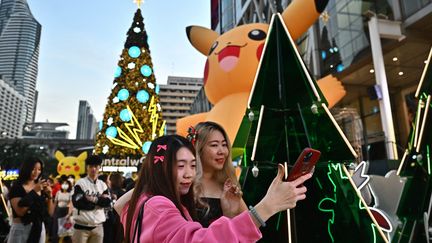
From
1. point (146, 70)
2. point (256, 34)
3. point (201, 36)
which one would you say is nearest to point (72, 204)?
point (256, 34)

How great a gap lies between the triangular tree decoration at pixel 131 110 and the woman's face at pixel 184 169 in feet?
45.6

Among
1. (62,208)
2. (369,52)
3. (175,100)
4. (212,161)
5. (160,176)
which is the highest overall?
(175,100)

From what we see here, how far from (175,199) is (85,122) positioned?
539ft

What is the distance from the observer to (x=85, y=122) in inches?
5969

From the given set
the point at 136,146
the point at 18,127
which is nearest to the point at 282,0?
the point at 136,146

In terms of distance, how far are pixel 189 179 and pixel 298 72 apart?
1.37 meters

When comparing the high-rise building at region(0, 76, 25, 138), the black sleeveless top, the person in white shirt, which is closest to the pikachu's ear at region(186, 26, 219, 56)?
the person in white shirt

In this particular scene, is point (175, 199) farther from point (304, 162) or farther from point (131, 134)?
point (131, 134)

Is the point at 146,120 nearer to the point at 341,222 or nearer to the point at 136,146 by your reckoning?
the point at 136,146

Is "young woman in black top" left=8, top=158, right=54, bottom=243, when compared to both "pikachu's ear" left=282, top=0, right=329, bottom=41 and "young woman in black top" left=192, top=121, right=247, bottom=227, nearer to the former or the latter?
"young woman in black top" left=192, top=121, right=247, bottom=227

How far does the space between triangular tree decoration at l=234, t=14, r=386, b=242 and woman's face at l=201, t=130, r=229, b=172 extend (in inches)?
8.7

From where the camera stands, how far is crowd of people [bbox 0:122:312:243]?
3.04ft

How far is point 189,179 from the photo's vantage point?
122 cm

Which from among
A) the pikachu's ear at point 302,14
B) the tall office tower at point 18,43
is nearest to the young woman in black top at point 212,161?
the pikachu's ear at point 302,14
